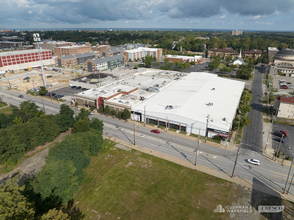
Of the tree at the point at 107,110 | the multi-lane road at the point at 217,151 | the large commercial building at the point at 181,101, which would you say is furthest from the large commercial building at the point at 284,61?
the tree at the point at 107,110

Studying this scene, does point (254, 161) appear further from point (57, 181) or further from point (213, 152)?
point (57, 181)

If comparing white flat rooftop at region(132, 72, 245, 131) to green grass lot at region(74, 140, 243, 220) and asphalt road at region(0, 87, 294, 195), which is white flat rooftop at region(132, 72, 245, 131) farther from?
green grass lot at region(74, 140, 243, 220)

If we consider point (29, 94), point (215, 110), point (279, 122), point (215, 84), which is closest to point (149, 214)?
point (215, 110)

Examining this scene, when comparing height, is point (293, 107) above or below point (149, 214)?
above

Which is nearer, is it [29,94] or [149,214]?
[149,214]

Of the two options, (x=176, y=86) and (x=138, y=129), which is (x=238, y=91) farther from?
(x=138, y=129)

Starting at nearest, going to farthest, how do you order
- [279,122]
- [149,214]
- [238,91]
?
1. [149,214]
2. [279,122]
3. [238,91]
